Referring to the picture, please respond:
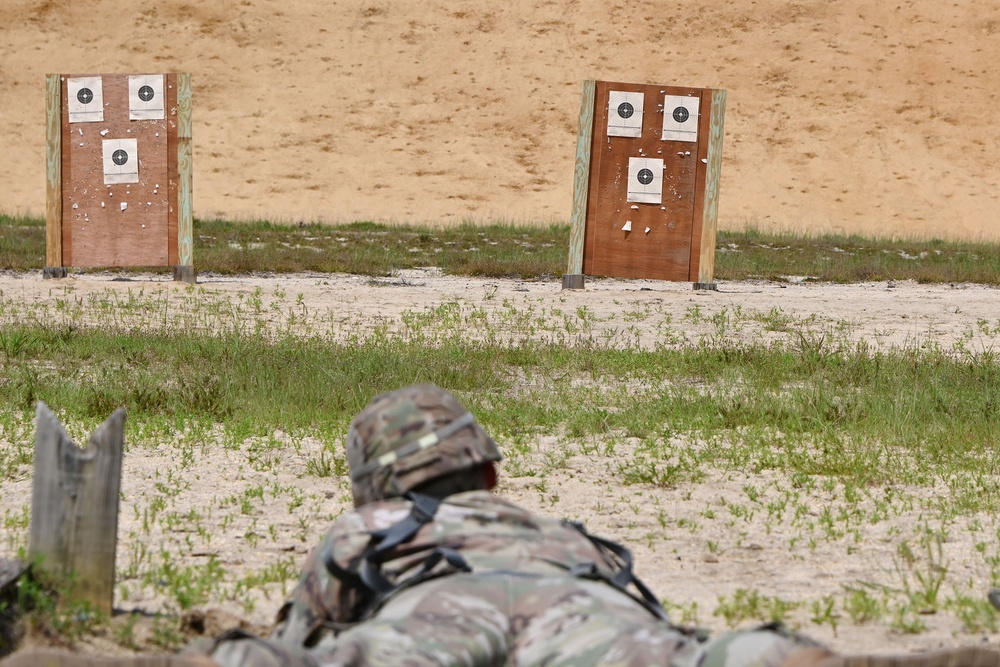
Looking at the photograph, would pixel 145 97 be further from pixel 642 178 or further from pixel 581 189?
pixel 642 178

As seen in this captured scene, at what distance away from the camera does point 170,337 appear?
28.7 ft

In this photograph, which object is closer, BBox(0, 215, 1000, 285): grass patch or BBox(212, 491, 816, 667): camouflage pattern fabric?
BBox(212, 491, 816, 667): camouflage pattern fabric

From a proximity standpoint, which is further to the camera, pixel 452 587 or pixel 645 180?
pixel 645 180

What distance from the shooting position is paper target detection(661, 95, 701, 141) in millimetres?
12664

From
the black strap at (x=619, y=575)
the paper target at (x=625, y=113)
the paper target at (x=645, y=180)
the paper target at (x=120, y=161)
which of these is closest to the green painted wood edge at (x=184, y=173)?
the paper target at (x=120, y=161)

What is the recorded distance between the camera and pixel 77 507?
11.1ft

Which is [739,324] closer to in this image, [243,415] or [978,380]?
[978,380]

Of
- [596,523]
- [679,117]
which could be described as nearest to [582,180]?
[679,117]

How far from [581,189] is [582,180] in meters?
0.11

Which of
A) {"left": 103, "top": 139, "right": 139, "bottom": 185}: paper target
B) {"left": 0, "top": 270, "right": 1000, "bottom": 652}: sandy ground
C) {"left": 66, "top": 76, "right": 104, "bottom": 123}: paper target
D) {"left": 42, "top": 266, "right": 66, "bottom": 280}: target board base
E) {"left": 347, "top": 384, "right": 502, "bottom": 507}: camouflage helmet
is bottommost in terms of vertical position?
{"left": 0, "top": 270, "right": 1000, "bottom": 652}: sandy ground

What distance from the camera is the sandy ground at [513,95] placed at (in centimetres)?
3150

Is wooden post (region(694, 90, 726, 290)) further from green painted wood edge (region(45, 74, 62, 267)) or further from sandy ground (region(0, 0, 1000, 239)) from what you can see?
sandy ground (region(0, 0, 1000, 239))

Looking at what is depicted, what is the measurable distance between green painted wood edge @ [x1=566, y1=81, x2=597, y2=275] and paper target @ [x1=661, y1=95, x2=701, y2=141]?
0.74 metres

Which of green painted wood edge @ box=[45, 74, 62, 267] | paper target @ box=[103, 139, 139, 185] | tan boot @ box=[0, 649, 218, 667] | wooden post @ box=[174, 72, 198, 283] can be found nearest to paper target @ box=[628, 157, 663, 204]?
wooden post @ box=[174, 72, 198, 283]
